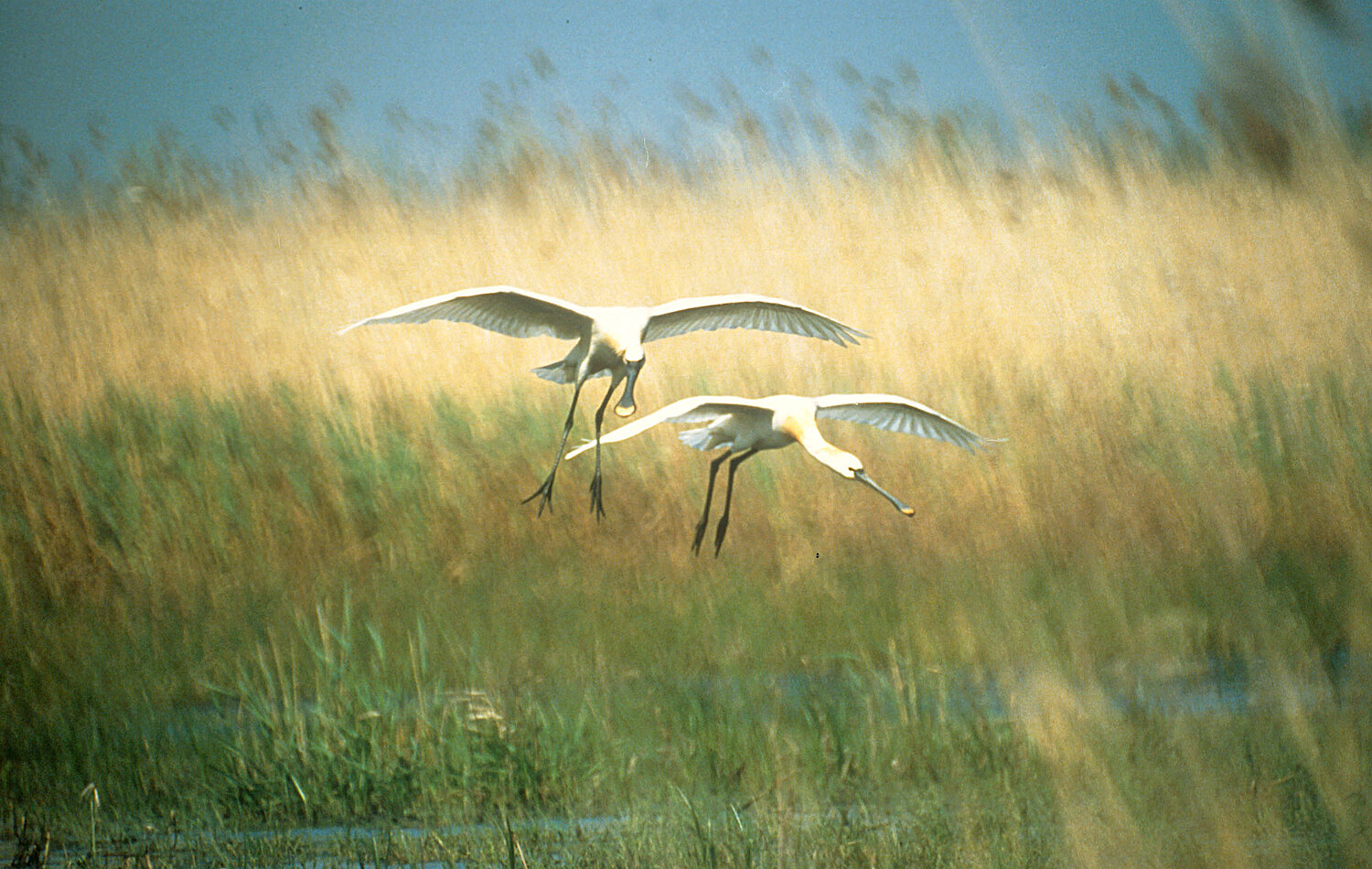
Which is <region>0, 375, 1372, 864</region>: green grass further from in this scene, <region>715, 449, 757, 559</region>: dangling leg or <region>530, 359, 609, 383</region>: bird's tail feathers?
<region>530, 359, 609, 383</region>: bird's tail feathers

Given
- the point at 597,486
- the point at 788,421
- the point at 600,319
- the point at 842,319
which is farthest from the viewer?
the point at 842,319

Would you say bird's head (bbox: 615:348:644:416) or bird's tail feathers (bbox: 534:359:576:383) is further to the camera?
bird's tail feathers (bbox: 534:359:576:383)

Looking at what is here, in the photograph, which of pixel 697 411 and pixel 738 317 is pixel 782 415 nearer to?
pixel 697 411

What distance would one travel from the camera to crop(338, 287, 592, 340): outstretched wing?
2.85 meters

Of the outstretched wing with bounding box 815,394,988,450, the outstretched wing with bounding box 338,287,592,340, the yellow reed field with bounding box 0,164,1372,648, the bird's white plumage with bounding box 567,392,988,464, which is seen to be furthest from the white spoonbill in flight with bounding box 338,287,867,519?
the yellow reed field with bounding box 0,164,1372,648

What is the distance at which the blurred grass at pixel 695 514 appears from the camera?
2605 millimetres

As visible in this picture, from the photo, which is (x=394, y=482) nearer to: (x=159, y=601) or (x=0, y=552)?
(x=159, y=601)

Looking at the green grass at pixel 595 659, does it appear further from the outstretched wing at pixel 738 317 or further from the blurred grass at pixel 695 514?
the outstretched wing at pixel 738 317

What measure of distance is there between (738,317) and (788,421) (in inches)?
15.6

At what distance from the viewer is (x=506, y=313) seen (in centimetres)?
294

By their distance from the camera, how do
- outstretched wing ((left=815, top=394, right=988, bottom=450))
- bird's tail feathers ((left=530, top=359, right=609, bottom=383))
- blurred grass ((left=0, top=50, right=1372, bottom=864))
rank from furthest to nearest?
bird's tail feathers ((left=530, top=359, right=609, bottom=383))
outstretched wing ((left=815, top=394, right=988, bottom=450))
blurred grass ((left=0, top=50, right=1372, bottom=864))

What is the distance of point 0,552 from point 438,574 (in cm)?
136

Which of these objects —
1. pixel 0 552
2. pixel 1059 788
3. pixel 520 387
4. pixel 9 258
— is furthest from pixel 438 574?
pixel 9 258

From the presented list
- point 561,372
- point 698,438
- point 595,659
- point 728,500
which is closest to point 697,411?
point 698,438
